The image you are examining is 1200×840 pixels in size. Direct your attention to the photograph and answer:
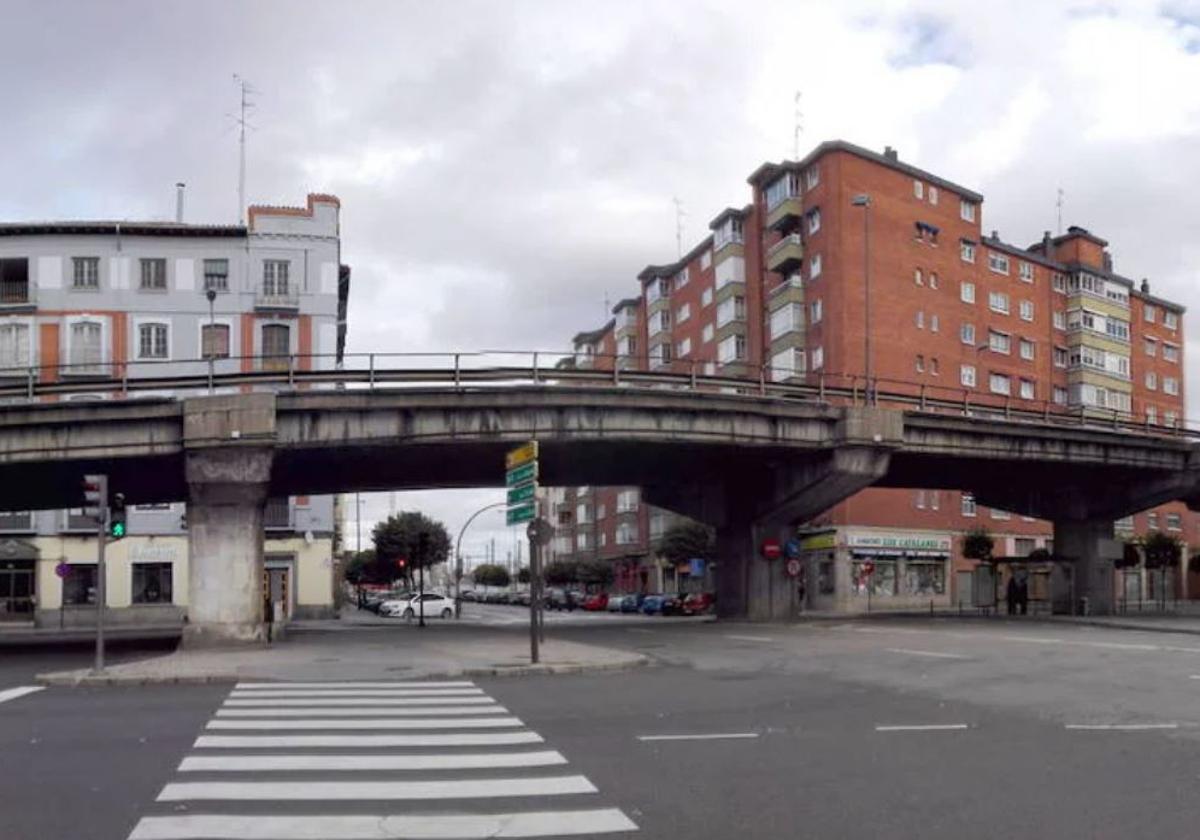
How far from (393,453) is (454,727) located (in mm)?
21530

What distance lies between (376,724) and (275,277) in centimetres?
4797

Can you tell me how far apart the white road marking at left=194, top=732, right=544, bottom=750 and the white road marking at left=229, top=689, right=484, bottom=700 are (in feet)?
14.3

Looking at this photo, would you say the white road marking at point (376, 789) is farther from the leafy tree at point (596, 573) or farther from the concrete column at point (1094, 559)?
the leafy tree at point (596, 573)

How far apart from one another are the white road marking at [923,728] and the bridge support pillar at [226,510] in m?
19.0

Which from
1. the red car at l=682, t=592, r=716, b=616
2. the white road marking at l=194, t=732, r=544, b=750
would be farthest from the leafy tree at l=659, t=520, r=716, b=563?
the white road marking at l=194, t=732, r=544, b=750

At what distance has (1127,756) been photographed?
33.3ft

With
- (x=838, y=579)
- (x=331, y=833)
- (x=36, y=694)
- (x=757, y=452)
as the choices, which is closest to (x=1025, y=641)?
(x=757, y=452)

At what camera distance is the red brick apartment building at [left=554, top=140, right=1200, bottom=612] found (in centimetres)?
6638

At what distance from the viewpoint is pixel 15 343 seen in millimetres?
56156

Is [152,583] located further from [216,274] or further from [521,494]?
[521,494]

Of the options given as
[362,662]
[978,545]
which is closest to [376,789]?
[362,662]

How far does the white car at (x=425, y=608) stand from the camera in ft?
201

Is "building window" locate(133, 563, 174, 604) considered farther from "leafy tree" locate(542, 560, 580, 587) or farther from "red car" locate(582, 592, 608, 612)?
"leafy tree" locate(542, 560, 580, 587)

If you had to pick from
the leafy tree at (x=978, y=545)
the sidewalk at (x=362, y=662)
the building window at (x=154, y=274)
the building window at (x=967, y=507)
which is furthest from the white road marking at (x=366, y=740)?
the building window at (x=967, y=507)
